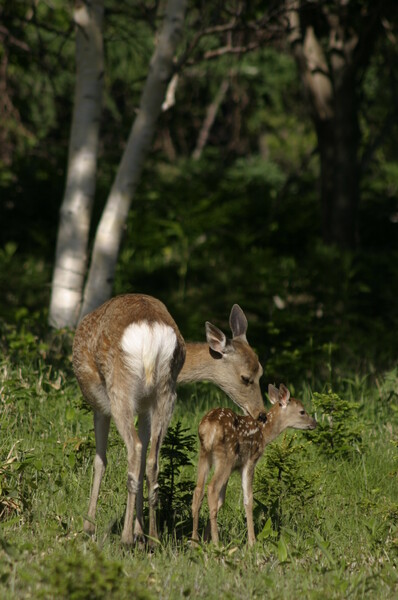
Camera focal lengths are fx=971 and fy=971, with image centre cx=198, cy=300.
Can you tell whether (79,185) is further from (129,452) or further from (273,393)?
(129,452)

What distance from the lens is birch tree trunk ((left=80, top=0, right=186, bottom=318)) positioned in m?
9.20

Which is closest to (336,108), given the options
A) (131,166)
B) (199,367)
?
(131,166)

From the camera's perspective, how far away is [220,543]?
17.6 ft

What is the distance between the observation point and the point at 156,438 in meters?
5.39

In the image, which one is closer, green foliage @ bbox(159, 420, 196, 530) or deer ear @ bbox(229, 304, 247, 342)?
green foliage @ bbox(159, 420, 196, 530)

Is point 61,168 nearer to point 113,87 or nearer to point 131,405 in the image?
point 113,87

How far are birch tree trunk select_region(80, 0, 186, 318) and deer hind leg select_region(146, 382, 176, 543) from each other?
3.86 metres

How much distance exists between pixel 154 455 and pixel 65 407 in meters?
1.99

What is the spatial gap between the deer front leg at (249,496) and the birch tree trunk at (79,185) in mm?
4193

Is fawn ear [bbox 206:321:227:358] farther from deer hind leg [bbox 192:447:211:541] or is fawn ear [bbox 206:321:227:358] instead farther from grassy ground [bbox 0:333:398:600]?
deer hind leg [bbox 192:447:211:541]

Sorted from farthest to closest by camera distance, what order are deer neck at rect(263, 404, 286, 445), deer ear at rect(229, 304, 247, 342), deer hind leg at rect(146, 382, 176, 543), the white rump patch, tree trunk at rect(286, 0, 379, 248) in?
tree trunk at rect(286, 0, 379, 248), deer ear at rect(229, 304, 247, 342), deer neck at rect(263, 404, 286, 445), deer hind leg at rect(146, 382, 176, 543), the white rump patch

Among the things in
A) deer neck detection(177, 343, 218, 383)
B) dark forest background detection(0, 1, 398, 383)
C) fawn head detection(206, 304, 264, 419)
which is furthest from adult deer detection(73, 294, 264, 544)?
dark forest background detection(0, 1, 398, 383)

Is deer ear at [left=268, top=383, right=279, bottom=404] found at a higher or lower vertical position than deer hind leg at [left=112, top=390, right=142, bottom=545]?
higher

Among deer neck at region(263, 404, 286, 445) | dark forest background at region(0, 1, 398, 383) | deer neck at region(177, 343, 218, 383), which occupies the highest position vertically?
dark forest background at region(0, 1, 398, 383)
